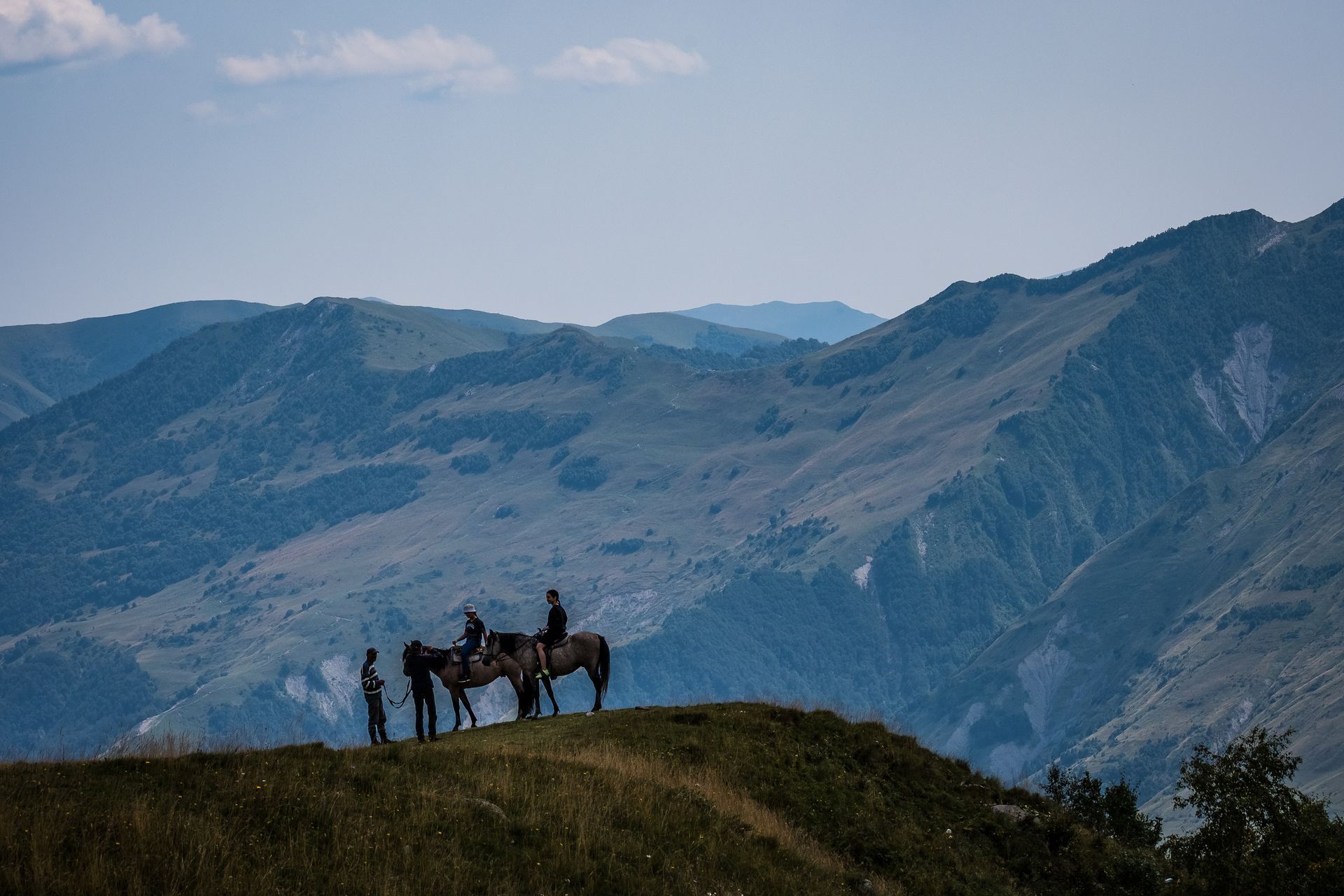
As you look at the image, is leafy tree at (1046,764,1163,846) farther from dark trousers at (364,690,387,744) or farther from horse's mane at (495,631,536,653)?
dark trousers at (364,690,387,744)

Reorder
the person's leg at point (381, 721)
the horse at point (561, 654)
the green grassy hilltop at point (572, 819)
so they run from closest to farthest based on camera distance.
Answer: the green grassy hilltop at point (572, 819) < the person's leg at point (381, 721) < the horse at point (561, 654)

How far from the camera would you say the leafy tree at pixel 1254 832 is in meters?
33.9

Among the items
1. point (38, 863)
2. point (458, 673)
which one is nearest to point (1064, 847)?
point (458, 673)

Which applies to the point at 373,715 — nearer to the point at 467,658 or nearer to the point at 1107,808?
the point at 467,658

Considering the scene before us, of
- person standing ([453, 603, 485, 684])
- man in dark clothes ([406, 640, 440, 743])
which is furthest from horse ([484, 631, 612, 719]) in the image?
man in dark clothes ([406, 640, 440, 743])

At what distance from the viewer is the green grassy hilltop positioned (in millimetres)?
25828

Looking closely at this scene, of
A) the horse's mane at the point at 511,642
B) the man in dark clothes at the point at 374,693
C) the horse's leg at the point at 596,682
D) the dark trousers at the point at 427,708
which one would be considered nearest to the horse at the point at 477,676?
the horse's mane at the point at 511,642

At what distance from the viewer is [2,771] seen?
91.7ft

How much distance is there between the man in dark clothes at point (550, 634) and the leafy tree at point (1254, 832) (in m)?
16.5

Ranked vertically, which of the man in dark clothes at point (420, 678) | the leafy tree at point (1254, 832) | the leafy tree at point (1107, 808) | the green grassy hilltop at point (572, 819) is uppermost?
the man in dark clothes at point (420, 678)

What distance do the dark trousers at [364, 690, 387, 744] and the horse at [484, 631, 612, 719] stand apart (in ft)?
10.8

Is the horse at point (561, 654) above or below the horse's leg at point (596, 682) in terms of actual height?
above

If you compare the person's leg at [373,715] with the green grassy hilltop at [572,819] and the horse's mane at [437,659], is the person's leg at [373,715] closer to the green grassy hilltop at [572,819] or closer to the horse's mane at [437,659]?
the horse's mane at [437,659]

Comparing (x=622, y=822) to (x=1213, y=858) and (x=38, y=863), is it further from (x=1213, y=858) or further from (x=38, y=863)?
(x=1213, y=858)
